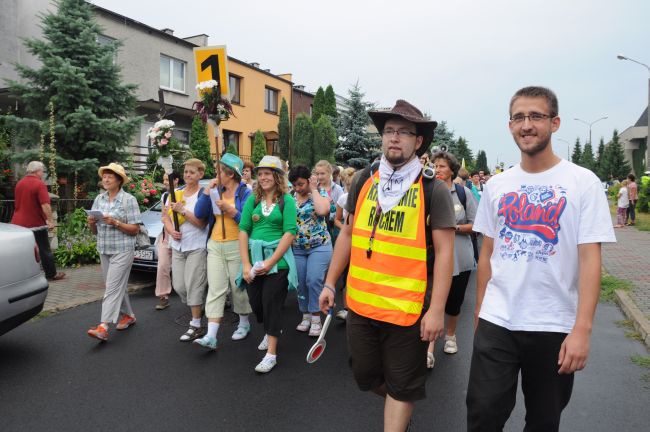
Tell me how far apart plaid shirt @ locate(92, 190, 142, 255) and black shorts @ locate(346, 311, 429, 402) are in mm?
3461

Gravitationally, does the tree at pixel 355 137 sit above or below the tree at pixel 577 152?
below

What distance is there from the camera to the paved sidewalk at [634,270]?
6148 millimetres

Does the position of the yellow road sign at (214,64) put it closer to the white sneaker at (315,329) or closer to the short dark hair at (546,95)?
the white sneaker at (315,329)

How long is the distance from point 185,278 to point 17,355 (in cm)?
175

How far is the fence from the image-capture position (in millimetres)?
9773

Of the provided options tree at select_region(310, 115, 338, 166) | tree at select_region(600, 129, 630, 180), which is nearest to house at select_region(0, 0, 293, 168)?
tree at select_region(310, 115, 338, 166)

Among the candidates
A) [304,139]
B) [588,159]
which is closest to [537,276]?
[304,139]

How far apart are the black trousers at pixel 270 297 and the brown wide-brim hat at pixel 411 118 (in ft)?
7.06

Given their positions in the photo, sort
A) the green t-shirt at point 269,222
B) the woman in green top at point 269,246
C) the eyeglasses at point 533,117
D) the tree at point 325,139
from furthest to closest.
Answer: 1. the tree at point 325,139
2. the green t-shirt at point 269,222
3. the woman in green top at point 269,246
4. the eyeglasses at point 533,117

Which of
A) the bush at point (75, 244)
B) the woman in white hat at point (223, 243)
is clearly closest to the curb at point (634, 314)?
the woman in white hat at point (223, 243)

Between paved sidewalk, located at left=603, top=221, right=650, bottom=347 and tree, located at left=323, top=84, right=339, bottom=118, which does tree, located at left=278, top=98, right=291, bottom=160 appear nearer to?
tree, located at left=323, top=84, right=339, bottom=118

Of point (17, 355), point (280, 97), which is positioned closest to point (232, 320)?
point (17, 355)

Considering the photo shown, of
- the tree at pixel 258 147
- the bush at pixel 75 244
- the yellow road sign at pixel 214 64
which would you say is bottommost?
the bush at pixel 75 244

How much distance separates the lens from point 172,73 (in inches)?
840
